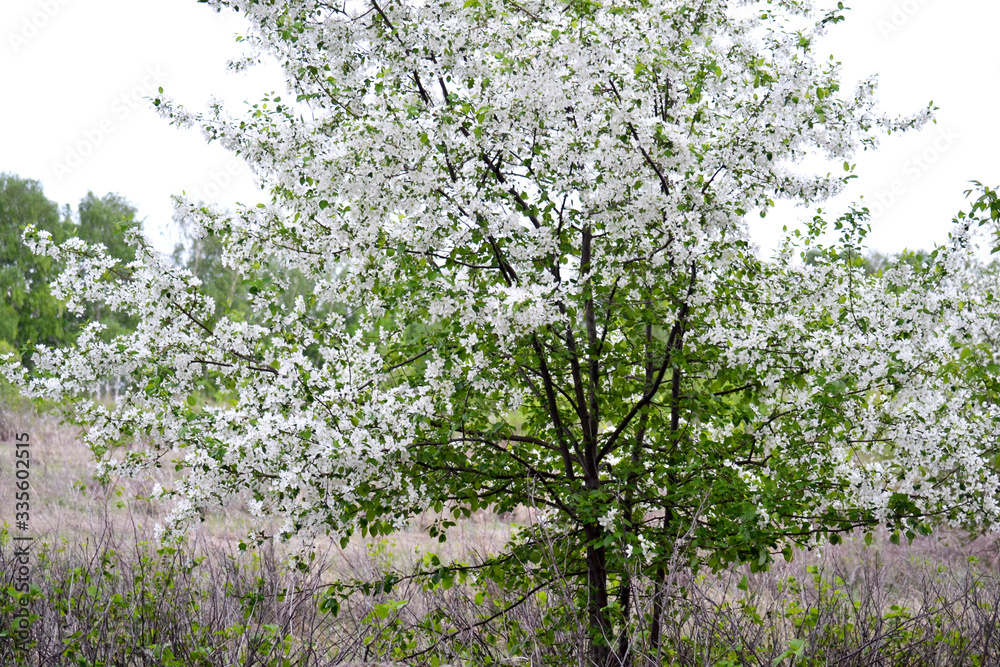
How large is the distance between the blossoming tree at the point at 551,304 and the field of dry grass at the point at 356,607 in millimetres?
455

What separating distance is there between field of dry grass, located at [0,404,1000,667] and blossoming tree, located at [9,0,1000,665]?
455 mm

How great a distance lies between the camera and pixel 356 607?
547 cm

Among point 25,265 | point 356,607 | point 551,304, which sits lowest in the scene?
point 356,607

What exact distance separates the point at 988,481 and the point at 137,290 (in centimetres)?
525

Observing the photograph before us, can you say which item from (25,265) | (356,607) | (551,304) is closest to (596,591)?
(356,607)

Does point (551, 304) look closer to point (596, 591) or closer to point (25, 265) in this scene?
point (596, 591)

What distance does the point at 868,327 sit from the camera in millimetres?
4688

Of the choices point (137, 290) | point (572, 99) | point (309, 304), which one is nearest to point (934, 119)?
point (572, 99)

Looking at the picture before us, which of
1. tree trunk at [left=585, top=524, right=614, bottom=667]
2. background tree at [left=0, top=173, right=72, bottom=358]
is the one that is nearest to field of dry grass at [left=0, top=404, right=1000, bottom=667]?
tree trunk at [left=585, top=524, right=614, bottom=667]

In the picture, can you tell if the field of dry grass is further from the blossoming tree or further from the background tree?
the background tree

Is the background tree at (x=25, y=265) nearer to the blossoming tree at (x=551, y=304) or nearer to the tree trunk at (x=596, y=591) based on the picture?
the blossoming tree at (x=551, y=304)

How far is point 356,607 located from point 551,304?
9.49ft

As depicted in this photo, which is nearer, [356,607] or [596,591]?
[596,591]

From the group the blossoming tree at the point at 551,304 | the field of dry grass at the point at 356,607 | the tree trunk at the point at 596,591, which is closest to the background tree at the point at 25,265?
the field of dry grass at the point at 356,607
